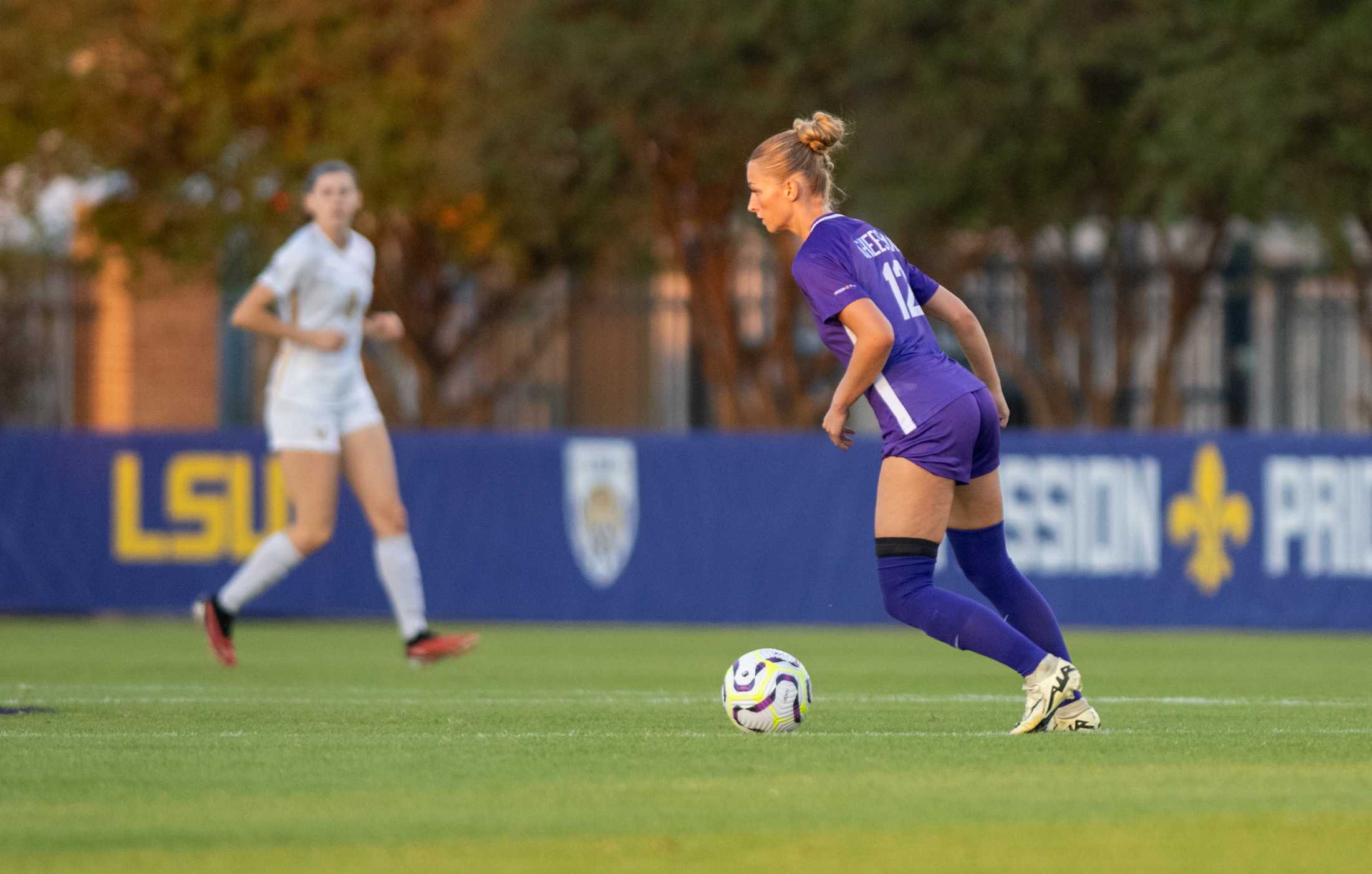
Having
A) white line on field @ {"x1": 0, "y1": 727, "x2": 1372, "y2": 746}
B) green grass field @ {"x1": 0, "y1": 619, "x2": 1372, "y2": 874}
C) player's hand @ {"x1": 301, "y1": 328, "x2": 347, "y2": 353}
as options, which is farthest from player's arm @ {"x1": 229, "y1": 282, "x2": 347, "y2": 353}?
white line on field @ {"x1": 0, "y1": 727, "x2": 1372, "y2": 746}

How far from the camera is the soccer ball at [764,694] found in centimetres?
700

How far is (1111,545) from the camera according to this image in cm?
1517

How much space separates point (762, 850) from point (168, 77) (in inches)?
798

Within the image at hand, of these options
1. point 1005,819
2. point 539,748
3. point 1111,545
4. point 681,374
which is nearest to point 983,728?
point 539,748

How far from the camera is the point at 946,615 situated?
676 cm

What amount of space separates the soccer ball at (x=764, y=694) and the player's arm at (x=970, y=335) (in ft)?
3.53

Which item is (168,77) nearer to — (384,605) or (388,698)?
(384,605)

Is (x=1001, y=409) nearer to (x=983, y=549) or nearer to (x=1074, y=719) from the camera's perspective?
(x=983, y=549)

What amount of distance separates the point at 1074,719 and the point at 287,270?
5.11m

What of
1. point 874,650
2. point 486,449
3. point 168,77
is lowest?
point 874,650

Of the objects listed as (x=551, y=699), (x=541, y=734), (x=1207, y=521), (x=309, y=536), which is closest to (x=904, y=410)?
(x=541, y=734)

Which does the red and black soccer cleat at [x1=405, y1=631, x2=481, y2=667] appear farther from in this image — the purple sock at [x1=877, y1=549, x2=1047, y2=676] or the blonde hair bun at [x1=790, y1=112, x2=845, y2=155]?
the blonde hair bun at [x1=790, y1=112, x2=845, y2=155]

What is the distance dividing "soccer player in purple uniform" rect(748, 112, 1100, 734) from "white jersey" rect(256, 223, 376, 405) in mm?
3947

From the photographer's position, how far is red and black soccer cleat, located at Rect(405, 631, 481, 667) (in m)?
10.5
